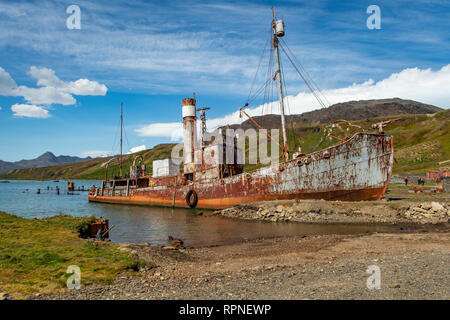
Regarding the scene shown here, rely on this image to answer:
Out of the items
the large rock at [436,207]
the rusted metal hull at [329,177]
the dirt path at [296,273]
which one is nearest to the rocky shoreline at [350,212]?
the large rock at [436,207]

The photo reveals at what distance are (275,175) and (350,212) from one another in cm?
771

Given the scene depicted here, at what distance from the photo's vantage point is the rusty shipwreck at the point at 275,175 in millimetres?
23031

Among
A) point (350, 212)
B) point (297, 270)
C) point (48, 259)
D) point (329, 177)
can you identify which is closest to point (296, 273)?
point (297, 270)

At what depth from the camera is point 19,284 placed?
7.19 meters

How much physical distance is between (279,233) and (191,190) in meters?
18.8

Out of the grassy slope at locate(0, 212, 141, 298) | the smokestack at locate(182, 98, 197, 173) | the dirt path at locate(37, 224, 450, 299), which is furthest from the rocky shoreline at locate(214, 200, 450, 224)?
the smokestack at locate(182, 98, 197, 173)

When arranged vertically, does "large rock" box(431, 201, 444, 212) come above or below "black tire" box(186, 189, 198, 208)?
above

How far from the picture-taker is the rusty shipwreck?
2303 cm

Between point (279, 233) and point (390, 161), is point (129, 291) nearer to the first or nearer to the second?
point (279, 233)

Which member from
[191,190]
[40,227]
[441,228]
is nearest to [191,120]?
[191,190]

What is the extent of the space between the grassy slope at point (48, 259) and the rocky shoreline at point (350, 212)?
14.4 metres

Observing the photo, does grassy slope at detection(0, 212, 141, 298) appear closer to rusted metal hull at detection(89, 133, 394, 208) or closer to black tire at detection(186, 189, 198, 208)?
rusted metal hull at detection(89, 133, 394, 208)

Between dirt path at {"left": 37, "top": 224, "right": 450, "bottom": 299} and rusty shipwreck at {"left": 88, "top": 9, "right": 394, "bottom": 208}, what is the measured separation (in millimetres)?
9829

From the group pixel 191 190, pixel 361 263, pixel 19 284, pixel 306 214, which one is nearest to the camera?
pixel 19 284
